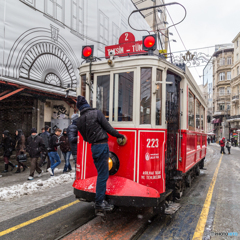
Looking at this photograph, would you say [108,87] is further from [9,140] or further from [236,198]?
[9,140]

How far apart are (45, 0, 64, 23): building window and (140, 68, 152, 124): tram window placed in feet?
30.2

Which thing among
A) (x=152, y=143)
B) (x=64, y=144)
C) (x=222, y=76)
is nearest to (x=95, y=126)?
(x=152, y=143)

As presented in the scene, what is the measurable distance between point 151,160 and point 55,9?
10.6 m

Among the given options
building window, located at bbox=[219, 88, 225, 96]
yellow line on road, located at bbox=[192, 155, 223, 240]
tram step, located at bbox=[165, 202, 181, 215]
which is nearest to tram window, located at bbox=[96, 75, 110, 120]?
tram step, located at bbox=[165, 202, 181, 215]

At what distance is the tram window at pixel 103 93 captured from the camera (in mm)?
4355

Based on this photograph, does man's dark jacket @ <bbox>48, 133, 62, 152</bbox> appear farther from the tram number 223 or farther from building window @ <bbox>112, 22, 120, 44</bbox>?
building window @ <bbox>112, 22, 120, 44</bbox>

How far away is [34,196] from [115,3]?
14799 millimetres

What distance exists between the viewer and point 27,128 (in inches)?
500

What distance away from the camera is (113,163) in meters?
3.95

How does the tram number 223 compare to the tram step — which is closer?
the tram number 223

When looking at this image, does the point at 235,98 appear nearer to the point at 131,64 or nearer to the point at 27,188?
the point at 27,188

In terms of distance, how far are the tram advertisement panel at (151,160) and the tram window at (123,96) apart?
50 cm

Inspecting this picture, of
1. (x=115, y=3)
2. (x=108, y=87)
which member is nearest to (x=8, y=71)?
(x=108, y=87)

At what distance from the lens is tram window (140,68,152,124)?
159 inches
